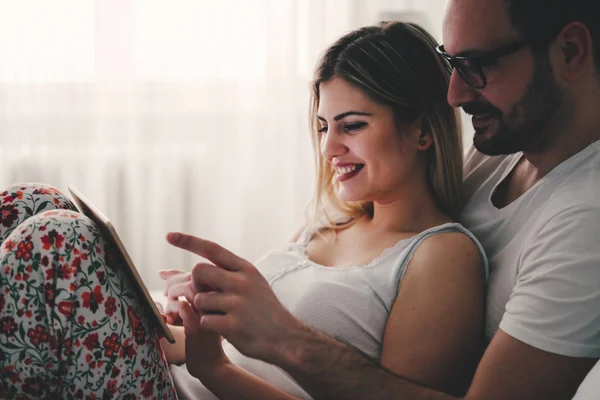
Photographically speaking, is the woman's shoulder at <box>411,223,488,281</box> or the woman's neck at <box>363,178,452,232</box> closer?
the woman's shoulder at <box>411,223,488,281</box>

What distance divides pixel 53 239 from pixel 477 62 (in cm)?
76

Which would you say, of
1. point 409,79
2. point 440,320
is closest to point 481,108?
point 409,79

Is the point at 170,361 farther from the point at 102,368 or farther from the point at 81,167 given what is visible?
the point at 81,167

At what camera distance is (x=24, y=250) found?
979mm

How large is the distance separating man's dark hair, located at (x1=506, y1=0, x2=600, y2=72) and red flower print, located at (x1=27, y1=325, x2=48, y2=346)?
89cm

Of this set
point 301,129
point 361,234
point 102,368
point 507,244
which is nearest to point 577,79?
point 507,244

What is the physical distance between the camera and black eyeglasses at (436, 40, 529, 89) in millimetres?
1197

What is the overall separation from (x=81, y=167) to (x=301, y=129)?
41.2 inches

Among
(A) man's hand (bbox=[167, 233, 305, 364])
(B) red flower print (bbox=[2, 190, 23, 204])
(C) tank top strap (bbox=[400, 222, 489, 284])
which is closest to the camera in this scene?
(A) man's hand (bbox=[167, 233, 305, 364])

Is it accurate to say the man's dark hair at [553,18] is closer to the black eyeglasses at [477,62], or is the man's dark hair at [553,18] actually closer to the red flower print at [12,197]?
the black eyeglasses at [477,62]

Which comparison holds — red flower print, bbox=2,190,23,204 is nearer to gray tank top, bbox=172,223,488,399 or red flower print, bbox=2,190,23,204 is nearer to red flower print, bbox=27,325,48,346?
red flower print, bbox=27,325,48,346

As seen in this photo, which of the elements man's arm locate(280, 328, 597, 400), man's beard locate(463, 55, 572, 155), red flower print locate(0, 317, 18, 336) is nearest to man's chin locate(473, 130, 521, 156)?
man's beard locate(463, 55, 572, 155)

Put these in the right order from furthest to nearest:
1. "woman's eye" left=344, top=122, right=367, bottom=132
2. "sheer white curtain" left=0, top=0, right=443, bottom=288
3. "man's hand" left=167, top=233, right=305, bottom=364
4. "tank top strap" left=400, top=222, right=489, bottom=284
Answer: "sheer white curtain" left=0, top=0, right=443, bottom=288
"woman's eye" left=344, top=122, right=367, bottom=132
"tank top strap" left=400, top=222, right=489, bottom=284
"man's hand" left=167, top=233, right=305, bottom=364

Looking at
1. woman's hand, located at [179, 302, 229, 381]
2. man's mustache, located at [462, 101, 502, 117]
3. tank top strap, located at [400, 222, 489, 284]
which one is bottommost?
woman's hand, located at [179, 302, 229, 381]
